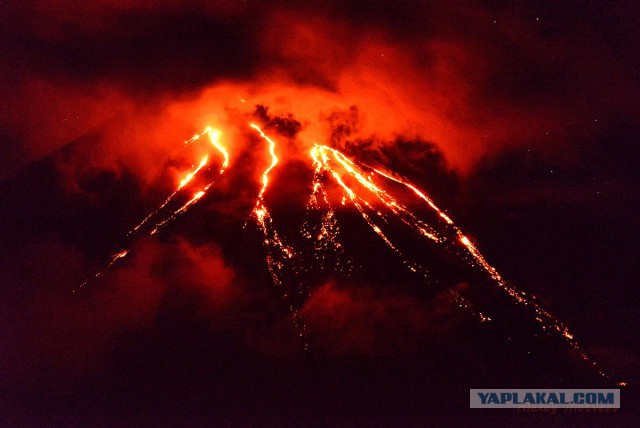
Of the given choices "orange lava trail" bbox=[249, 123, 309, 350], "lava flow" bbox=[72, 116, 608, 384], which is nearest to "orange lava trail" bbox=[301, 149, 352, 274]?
"lava flow" bbox=[72, 116, 608, 384]

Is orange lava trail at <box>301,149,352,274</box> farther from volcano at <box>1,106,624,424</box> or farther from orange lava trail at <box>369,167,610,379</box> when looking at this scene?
orange lava trail at <box>369,167,610,379</box>

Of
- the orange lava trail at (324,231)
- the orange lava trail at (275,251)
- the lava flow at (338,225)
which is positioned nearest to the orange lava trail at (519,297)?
the lava flow at (338,225)

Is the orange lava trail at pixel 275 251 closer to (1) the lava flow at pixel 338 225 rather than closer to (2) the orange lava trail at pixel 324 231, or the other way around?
(1) the lava flow at pixel 338 225

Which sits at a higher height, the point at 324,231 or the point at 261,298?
the point at 324,231

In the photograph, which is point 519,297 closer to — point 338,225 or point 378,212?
point 378,212

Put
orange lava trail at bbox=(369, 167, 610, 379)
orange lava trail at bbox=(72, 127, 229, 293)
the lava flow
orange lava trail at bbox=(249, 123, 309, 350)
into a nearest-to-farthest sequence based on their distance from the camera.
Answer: orange lava trail at bbox=(249, 123, 309, 350)
orange lava trail at bbox=(369, 167, 610, 379)
the lava flow
orange lava trail at bbox=(72, 127, 229, 293)

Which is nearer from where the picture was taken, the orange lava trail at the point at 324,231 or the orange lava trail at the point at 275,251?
the orange lava trail at the point at 275,251

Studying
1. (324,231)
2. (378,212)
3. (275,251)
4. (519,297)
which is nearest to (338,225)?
(324,231)

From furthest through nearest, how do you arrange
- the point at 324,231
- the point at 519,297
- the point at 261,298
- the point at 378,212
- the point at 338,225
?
1. the point at 378,212
2. the point at 338,225
3. the point at 324,231
4. the point at 519,297
5. the point at 261,298
